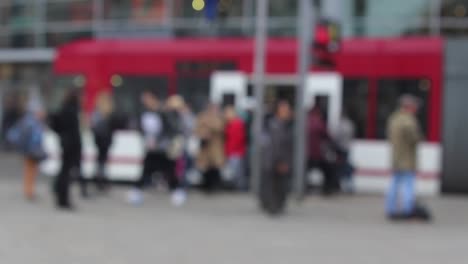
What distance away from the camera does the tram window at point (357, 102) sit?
523 inches

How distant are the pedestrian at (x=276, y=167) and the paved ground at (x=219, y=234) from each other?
0.28 m

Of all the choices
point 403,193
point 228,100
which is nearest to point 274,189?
point 403,193

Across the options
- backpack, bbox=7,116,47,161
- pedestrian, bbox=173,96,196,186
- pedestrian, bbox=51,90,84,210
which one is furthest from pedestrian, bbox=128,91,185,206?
backpack, bbox=7,116,47,161

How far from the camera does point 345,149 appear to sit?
1302 centimetres

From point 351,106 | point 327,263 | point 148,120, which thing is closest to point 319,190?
point 351,106

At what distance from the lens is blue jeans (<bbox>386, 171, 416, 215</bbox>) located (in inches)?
400

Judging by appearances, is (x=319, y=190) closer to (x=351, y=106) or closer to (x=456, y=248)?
(x=351, y=106)

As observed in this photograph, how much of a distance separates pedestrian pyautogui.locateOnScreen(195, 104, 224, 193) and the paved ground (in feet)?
3.12

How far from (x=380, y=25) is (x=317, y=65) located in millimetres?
5083

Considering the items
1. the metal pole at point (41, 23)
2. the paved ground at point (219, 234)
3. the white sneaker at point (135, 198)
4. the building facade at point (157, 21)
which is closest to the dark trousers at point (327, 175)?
the paved ground at point (219, 234)

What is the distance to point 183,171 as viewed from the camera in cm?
1258

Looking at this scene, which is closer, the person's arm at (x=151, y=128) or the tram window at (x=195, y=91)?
the person's arm at (x=151, y=128)

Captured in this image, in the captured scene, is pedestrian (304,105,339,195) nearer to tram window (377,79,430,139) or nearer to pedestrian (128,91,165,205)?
tram window (377,79,430,139)

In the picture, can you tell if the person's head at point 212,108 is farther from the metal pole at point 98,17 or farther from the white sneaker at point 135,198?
the metal pole at point 98,17
